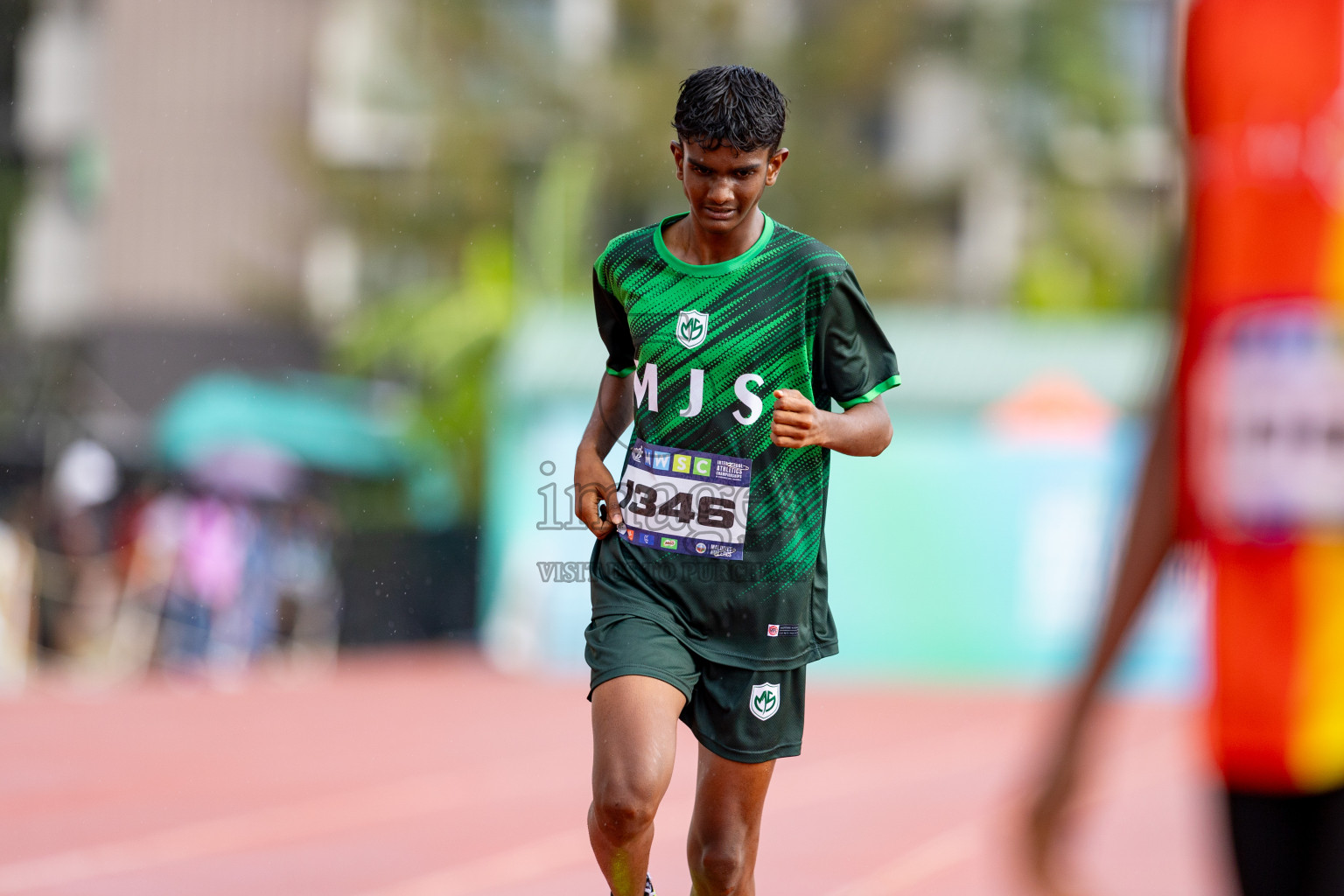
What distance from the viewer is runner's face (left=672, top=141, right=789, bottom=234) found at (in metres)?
3.61

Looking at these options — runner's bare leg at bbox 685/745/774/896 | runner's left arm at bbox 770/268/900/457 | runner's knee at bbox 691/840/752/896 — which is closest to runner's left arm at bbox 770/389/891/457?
runner's left arm at bbox 770/268/900/457

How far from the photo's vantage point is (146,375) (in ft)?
85.4

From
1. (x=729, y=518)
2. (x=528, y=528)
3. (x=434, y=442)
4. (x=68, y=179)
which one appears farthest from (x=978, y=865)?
(x=68, y=179)

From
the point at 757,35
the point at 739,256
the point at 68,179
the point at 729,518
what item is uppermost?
the point at 757,35

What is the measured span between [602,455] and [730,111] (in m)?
0.89

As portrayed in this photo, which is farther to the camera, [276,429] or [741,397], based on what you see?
[276,429]

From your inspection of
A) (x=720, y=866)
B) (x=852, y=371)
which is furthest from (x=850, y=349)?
(x=720, y=866)

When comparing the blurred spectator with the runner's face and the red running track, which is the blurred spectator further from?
the runner's face

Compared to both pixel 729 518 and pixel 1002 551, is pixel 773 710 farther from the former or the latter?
pixel 1002 551

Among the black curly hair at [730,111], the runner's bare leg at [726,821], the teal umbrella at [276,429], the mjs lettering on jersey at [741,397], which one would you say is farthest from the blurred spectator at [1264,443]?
the teal umbrella at [276,429]

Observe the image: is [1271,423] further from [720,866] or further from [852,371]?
[720,866]

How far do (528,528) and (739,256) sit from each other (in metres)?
13.0

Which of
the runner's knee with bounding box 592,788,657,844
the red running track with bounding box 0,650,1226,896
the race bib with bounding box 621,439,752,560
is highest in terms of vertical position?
the race bib with bounding box 621,439,752,560

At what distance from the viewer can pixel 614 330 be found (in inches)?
157
